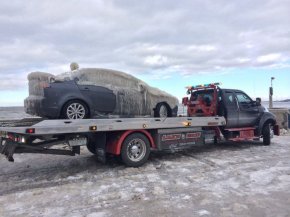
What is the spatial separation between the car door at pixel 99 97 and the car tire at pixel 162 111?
136 cm

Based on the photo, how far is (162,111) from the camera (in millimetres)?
8961

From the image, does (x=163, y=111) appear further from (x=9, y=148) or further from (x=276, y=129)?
(x=276, y=129)

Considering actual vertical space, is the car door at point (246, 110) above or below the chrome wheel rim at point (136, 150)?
above

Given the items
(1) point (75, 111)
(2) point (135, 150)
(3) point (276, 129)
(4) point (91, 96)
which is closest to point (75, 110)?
(1) point (75, 111)

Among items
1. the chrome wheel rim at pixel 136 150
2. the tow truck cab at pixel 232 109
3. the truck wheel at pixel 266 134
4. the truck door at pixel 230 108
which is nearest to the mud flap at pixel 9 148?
the chrome wheel rim at pixel 136 150

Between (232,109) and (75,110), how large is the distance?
15.9 feet

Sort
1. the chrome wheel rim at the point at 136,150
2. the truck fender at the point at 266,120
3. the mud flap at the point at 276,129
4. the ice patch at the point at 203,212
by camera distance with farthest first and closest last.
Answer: the mud flap at the point at 276,129 < the truck fender at the point at 266,120 < the chrome wheel rim at the point at 136,150 < the ice patch at the point at 203,212

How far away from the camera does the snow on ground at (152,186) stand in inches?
186

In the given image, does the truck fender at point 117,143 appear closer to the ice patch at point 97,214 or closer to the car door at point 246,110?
the ice patch at point 97,214

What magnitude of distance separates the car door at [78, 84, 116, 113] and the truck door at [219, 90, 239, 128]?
357cm

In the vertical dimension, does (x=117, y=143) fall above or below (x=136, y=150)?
above

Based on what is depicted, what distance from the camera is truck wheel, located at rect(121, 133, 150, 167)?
23.7ft

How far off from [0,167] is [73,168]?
1.79m

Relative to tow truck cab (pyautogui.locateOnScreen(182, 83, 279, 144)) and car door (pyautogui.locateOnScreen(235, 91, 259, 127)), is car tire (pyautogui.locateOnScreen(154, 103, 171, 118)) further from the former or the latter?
car door (pyautogui.locateOnScreen(235, 91, 259, 127))
